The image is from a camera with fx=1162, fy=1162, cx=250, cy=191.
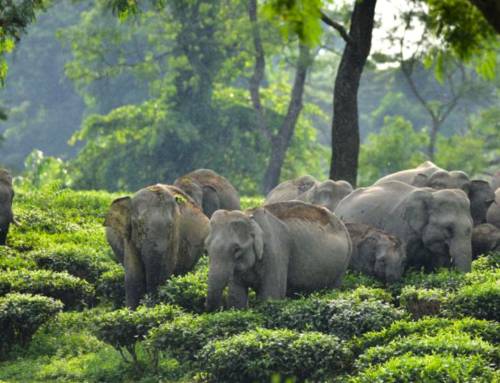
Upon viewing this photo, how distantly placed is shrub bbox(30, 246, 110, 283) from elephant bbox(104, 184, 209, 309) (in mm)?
1451

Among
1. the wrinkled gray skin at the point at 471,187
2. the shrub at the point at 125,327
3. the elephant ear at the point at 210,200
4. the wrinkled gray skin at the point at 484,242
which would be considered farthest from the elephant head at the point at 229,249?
the elephant ear at the point at 210,200

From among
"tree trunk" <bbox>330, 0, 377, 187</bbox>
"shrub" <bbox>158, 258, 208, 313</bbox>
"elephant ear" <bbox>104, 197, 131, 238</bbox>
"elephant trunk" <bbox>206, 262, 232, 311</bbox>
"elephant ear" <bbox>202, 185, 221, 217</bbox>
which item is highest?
"tree trunk" <bbox>330, 0, 377, 187</bbox>

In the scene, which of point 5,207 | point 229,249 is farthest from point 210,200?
point 229,249

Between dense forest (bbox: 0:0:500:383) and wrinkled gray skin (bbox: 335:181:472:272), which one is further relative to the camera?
wrinkled gray skin (bbox: 335:181:472:272)

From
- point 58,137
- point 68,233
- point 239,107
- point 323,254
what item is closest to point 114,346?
point 323,254

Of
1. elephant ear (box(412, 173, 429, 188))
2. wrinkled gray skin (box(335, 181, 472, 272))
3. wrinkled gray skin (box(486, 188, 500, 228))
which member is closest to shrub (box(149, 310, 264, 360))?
wrinkled gray skin (box(335, 181, 472, 272))

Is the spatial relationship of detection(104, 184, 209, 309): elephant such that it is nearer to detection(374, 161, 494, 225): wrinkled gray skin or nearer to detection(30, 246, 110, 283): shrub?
detection(30, 246, 110, 283): shrub

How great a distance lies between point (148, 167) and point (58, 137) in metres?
26.1

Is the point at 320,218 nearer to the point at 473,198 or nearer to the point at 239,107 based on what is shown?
the point at 473,198

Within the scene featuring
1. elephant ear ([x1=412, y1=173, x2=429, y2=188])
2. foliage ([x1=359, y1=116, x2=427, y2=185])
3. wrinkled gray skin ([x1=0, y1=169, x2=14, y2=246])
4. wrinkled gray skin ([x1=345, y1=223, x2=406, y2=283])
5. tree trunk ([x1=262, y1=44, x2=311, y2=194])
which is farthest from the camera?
foliage ([x1=359, y1=116, x2=427, y2=185])

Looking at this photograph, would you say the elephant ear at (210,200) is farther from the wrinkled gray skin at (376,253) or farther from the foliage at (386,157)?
the foliage at (386,157)

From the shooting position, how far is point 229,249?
46.4 feet

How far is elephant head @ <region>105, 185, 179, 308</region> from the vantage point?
51.1 feet

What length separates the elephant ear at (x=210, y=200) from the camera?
21.9 meters
